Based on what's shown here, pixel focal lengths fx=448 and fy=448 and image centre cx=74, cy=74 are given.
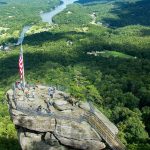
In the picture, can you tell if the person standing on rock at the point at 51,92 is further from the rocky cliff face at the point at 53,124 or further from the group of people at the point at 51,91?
the rocky cliff face at the point at 53,124

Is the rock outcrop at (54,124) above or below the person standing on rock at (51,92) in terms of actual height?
below

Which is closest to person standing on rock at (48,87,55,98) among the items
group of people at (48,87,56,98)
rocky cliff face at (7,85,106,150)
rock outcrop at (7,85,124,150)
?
group of people at (48,87,56,98)

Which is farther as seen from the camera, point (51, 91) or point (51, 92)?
point (51, 91)

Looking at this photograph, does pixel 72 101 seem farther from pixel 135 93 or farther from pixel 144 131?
pixel 135 93

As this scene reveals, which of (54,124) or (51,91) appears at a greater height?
(51,91)

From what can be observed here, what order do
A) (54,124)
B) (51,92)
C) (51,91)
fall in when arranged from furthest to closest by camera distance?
(51,91), (51,92), (54,124)

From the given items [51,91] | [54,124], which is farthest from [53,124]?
[51,91]

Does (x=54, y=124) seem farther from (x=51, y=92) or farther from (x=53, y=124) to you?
(x=51, y=92)

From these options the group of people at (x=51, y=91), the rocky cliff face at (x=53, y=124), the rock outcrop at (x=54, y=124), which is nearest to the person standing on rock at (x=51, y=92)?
the group of people at (x=51, y=91)

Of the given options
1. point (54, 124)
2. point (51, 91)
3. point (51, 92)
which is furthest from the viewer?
point (51, 91)
